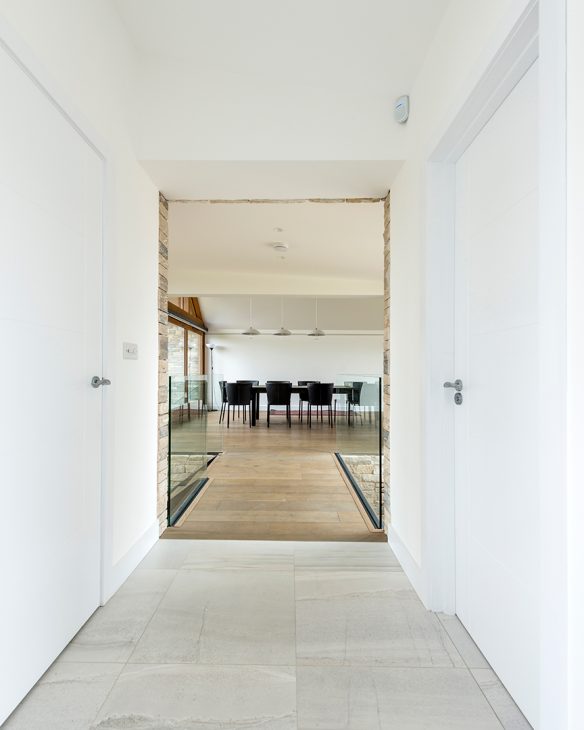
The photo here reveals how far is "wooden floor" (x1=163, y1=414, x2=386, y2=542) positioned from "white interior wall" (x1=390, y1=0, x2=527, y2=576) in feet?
1.88

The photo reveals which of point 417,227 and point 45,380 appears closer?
point 45,380

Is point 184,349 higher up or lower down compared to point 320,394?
higher up

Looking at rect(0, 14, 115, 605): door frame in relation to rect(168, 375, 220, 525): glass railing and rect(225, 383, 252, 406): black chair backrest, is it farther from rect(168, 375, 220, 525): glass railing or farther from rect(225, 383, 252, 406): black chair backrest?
rect(225, 383, 252, 406): black chair backrest

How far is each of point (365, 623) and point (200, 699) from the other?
27.9 inches

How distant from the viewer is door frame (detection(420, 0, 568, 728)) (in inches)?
37.7

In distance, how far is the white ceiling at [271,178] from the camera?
2.32m

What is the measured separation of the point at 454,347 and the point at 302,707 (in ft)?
4.56

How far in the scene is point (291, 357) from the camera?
11.1 metres

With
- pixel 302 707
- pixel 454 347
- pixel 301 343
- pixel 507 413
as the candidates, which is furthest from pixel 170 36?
pixel 301 343

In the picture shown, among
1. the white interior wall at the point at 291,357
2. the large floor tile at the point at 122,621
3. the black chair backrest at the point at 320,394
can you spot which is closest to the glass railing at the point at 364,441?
the large floor tile at the point at 122,621

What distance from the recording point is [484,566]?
1.56 meters

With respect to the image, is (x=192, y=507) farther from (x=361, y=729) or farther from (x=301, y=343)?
(x=301, y=343)

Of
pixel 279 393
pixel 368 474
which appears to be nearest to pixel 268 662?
pixel 368 474

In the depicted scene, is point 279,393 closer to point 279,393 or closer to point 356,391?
point 279,393
